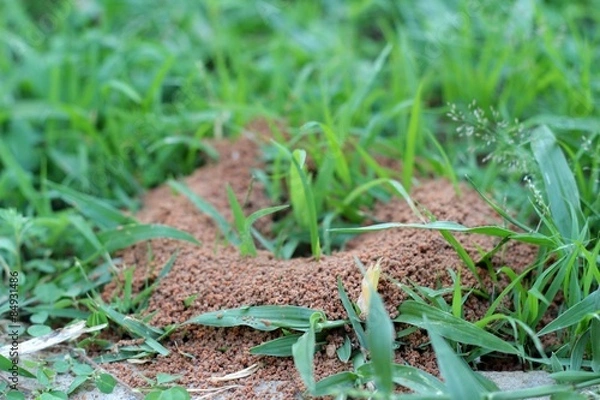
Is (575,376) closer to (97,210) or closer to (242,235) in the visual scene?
(242,235)

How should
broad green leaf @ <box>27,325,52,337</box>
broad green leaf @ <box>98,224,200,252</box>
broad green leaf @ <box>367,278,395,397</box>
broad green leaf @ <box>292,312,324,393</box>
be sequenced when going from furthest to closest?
broad green leaf @ <box>98,224,200,252</box> → broad green leaf @ <box>27,325,52,337</box> → broad green leaf @ <box>292,312,324,393</box> → broad green leaf @ <box>367,278,395,397</box>

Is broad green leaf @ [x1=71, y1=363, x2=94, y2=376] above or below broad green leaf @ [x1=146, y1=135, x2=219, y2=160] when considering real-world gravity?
below

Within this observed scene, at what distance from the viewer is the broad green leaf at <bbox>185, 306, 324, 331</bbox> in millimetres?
1857

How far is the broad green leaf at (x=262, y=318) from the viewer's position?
1.86 m

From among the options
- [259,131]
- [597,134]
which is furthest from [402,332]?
[259,131]

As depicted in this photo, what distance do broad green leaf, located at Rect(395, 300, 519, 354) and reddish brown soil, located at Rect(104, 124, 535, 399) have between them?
0.07 meters

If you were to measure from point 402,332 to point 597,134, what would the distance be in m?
0.98

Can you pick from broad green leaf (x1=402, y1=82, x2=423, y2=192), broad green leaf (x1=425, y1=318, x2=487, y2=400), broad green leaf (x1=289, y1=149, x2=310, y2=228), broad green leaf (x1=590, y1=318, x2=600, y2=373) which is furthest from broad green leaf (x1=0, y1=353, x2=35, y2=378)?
broad green leaf (x1=590, y1=318, x2=600, y2=373)

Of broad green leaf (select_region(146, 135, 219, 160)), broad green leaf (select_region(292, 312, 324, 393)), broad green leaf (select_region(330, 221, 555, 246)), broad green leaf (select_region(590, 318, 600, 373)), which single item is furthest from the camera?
broad green leaf (select_region(146, 135, 219, 160))

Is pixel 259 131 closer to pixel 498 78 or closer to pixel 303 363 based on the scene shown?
pixel 498 78

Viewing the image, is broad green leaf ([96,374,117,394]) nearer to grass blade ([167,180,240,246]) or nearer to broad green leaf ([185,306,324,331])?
broad green leaf ([185,306,324,331])

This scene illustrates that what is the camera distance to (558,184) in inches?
83.9

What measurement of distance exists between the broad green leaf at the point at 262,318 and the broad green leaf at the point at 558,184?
27.5 inches

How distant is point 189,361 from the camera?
75.7 inches
